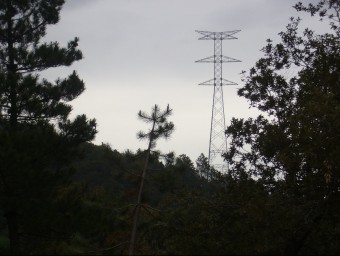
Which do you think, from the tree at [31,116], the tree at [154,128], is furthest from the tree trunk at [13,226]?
the tree at [154,128]

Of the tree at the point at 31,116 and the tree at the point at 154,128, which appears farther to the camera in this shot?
the tree at the point at 31,116

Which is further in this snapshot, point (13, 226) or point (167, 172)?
point (13, 226)

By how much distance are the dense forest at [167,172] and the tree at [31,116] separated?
1.3 inches

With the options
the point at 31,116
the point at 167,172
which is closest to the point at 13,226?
the point at 31,116

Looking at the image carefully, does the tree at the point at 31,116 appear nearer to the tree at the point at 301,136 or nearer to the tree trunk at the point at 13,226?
the tree trunk at the point at 13,226

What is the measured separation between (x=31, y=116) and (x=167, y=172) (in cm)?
555

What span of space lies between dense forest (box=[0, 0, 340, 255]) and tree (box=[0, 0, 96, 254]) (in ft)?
0.10

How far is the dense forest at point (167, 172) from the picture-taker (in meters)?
8.45

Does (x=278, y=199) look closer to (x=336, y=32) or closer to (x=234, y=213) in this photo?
(x=234, y=213)

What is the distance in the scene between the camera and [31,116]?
1431 cm

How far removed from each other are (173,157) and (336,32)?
4.70 m

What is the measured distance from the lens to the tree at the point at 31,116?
1227 cm

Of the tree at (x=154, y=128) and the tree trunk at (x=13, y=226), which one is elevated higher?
the tree at (x=154, y=128)

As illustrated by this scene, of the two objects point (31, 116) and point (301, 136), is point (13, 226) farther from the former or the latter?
point (301, 136)
